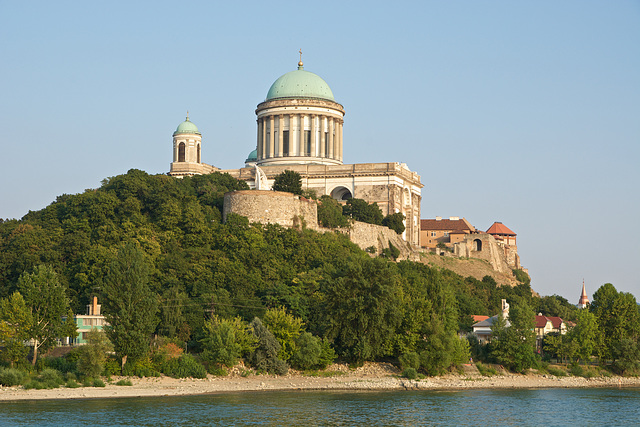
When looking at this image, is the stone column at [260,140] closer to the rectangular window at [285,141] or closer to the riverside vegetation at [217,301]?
the rectangular window at [285,141]

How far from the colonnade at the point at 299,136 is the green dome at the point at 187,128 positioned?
661cm

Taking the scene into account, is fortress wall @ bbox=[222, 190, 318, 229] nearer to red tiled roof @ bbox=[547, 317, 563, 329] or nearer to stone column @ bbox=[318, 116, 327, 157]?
red tiled roof @ bbox=[547, 317, 563, 329]

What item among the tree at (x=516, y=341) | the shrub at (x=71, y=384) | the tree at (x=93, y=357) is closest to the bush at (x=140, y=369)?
the tree at (x=93, y=357)

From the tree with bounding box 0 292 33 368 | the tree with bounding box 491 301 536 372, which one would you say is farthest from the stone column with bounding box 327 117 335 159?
the tree with bounding box 0 292 33 368

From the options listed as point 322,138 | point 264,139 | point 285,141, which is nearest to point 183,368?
point 285,141

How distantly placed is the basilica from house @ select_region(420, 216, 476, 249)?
6.10 m

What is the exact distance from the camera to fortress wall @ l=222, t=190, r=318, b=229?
67250mm

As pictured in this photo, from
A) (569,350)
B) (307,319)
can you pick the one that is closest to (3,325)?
(307,319)

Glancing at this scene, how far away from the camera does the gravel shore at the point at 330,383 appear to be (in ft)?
146

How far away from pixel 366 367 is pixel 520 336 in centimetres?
1049

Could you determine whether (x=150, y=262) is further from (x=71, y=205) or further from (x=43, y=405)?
(x=43, y=405)

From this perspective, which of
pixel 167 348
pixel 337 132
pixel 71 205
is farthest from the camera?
pixel 337 132

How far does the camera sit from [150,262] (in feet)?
196

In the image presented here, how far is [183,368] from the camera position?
49.2 meters
